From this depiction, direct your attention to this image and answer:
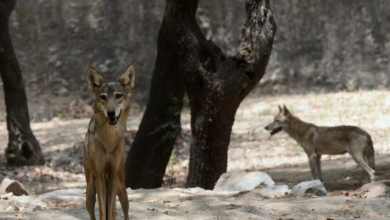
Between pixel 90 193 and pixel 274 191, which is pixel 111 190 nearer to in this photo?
pixel 90 193

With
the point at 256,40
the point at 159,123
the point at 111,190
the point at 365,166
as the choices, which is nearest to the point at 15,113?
the point at 159,123

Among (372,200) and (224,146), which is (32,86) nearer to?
(224,146)

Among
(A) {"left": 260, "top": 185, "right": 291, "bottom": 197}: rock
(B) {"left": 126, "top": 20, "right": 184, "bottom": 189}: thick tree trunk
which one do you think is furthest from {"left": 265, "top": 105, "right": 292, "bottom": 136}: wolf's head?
(A) {"left": 260, "top": 185, "right": 291, "bottom": 197}: rock

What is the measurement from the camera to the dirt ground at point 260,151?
295 inches

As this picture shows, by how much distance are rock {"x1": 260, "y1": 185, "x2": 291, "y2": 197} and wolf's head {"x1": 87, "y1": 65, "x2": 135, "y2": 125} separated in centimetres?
316

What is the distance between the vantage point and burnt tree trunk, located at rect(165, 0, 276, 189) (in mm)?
8977

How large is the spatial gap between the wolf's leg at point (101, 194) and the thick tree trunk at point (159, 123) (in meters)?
5.49

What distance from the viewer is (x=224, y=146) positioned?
9.23 m

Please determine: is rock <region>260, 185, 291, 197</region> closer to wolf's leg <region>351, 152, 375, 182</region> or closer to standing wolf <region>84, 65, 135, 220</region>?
Result: wolf's leg <region>351, 152, 375, 182</region>

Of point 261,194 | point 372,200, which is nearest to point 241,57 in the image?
point 261,194

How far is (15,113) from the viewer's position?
13844 millimetres

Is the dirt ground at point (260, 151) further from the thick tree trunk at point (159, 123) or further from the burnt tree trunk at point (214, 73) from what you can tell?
the burnt tree trunk at point (214, 73)

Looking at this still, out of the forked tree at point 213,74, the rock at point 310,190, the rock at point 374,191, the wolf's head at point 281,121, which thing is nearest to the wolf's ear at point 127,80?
the forked tree at point 213,74

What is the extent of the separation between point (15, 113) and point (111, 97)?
8814 mm
